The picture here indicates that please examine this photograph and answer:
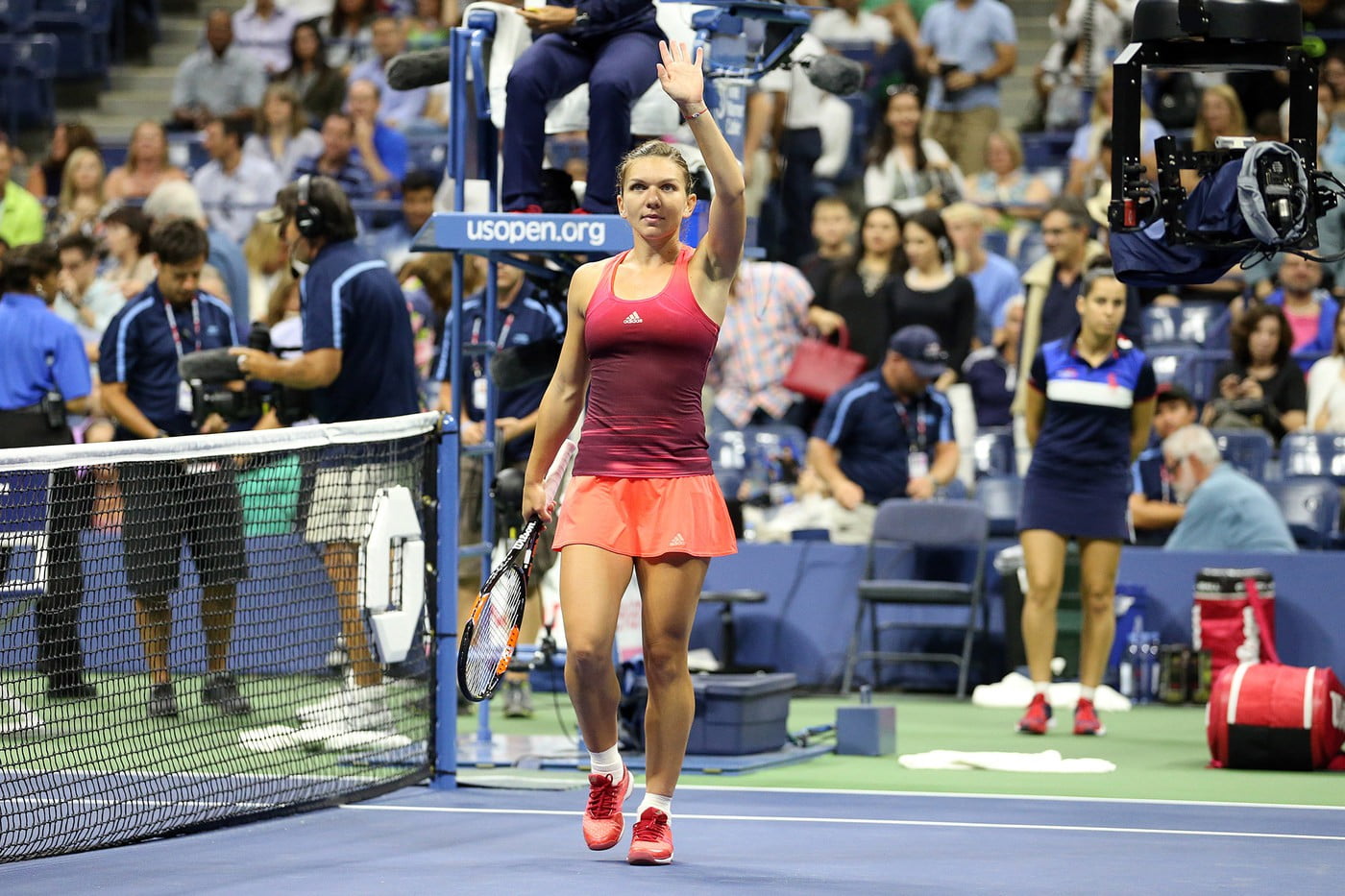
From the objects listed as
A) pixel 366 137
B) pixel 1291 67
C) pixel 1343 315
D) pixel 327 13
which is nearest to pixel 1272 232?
pixel 1291 67

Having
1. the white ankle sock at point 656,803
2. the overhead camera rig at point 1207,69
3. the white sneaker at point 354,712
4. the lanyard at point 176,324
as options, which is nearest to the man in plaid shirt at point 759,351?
the lanyard at point 176,324

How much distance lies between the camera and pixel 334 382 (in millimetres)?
9047

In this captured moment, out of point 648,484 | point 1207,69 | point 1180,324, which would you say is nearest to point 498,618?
point 648,484

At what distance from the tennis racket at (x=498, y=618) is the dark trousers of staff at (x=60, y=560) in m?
1.69

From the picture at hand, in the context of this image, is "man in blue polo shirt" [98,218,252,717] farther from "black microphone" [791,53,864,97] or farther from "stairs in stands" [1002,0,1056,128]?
"stairs in stands" [1002,0,1056,128]

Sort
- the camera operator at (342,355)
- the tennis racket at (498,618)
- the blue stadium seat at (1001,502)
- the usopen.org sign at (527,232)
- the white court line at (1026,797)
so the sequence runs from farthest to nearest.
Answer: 1. the blue stadium seat at (1001,502)
2. the camera operator at (342,355)
3. the usopen.org sign at (527,232)
4. the white court line at (1026,797)
5. the tennis racket at (498,618)

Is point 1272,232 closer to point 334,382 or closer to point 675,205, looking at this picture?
point 675,205

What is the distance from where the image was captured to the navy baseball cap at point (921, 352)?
1178 centimetres

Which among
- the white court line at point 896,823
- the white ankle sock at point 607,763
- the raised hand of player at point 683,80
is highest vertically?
the raised hand of player at point 683,80

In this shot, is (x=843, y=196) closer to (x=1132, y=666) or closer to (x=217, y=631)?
(x=1132, y=666)

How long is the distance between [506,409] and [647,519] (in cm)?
428

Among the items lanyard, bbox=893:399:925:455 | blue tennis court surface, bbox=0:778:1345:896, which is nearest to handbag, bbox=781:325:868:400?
lanyard, bbox=893:399:925:455

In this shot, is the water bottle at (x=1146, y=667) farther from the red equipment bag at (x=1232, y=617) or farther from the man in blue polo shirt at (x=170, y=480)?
the man in blue polo shirt at (x=170, y=480)

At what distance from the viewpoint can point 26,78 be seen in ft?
62.9
